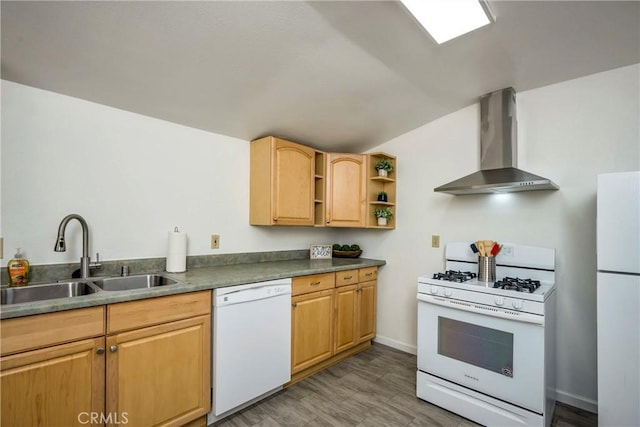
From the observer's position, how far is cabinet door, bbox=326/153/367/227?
307 cm

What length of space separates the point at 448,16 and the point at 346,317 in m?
2.37

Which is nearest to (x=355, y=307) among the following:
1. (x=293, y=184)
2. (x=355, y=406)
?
(x=355, y=406)

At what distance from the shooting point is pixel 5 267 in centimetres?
166

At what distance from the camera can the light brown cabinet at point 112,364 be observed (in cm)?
127

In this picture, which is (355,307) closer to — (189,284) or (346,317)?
(346,317)

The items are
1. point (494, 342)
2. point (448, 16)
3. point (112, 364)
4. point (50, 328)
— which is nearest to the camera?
point (50, 328)

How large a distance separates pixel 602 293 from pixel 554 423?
98cm

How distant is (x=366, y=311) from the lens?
10.1 ft

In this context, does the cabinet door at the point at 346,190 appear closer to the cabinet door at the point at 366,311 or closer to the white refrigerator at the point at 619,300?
the cabinet door at the point at 366,311

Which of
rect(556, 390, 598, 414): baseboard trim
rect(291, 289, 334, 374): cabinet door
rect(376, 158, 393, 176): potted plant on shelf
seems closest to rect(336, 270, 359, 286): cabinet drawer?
rect(291, 289, 334, 374): cabinet door

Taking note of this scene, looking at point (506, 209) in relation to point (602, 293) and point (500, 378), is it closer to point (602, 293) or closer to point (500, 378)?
point (602, 293)

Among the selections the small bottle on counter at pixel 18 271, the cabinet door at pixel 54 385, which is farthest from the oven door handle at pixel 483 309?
the small bottle on counter at pixel 18 271

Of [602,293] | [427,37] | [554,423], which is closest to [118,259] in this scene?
[427,37]

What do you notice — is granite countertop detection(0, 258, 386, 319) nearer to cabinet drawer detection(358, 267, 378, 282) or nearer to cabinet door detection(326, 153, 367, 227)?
cabinet drawer detection(358, 267, 378, 282)
